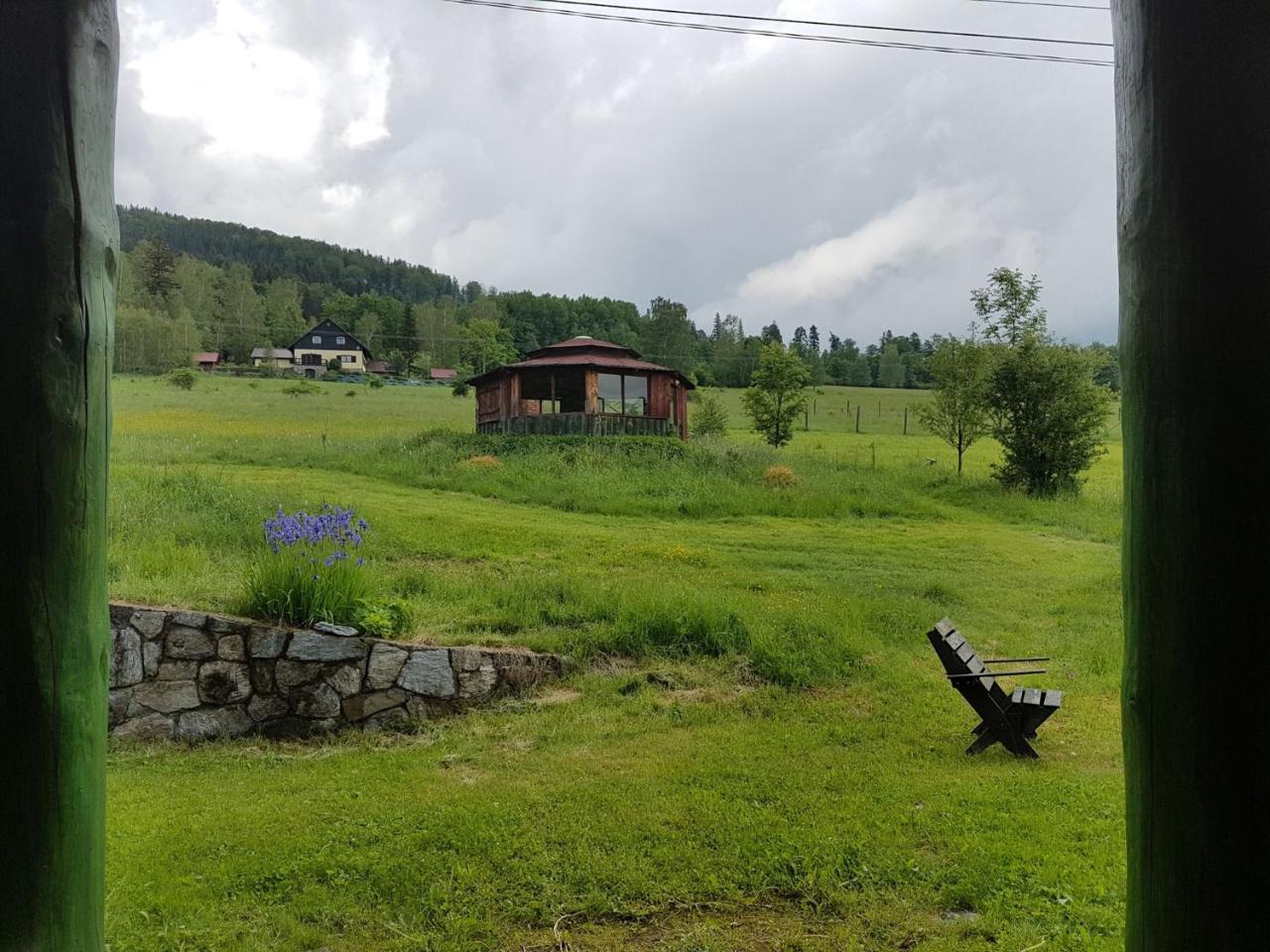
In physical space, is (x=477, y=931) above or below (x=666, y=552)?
below

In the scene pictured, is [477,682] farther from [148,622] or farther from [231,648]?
[148,622]

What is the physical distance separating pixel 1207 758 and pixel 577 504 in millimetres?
5249

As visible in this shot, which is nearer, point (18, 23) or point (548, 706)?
point (18, 23)

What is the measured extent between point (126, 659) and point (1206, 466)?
14.6 ft

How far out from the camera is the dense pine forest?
598cm

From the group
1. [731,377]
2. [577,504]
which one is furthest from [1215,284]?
[731,377]

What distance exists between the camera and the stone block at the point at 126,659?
3.83 meters

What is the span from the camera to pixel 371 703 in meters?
4.03

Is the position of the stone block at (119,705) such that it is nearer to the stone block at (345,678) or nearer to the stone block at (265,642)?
the stone block at (265,642)

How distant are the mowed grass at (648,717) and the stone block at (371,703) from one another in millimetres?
164

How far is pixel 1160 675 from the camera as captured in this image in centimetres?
99

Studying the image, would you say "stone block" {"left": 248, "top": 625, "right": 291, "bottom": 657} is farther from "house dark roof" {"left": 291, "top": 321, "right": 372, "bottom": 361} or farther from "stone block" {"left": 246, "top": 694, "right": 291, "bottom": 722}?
"house dark roof" {"left": 291, "top": 321, "right": 372, "bottom": 361}

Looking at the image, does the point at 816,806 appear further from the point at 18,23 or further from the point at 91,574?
the point at 18,23

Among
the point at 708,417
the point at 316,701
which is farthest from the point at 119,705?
the point at 708,417
